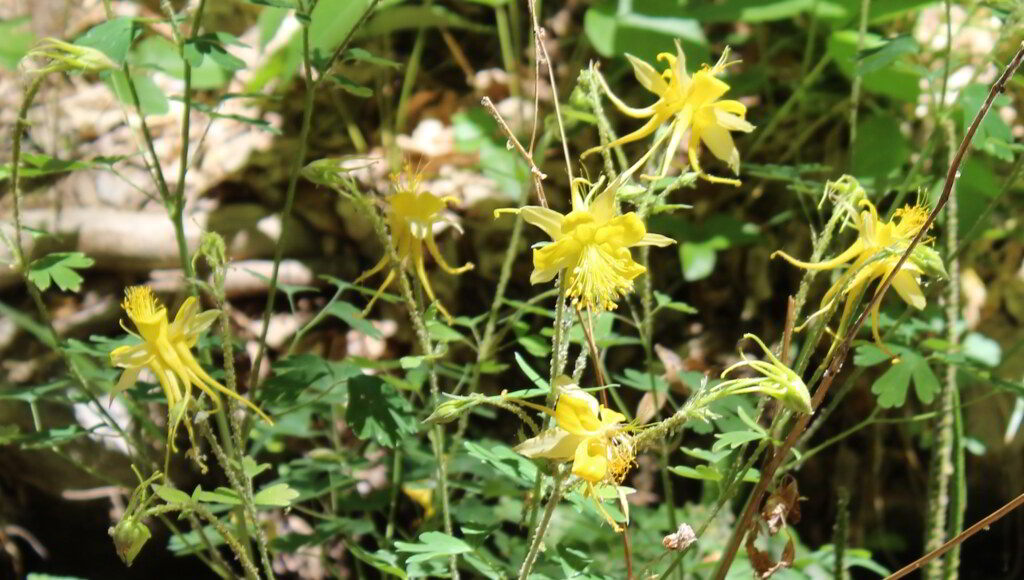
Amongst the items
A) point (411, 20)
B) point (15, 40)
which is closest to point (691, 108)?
point (411, 20)

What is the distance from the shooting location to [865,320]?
0.84 metres

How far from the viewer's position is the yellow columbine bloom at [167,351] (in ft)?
2.54

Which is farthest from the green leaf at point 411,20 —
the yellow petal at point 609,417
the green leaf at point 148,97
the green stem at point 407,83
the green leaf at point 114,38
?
the yellow petal at point 609,417

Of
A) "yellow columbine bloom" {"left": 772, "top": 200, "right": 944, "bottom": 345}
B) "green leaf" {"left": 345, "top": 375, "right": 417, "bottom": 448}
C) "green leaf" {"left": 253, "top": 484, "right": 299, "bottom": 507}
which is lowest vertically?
"green leaf" {"left": 345, "top": 375, "right": 417, "bottom": 448}

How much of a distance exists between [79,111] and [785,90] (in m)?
1.70

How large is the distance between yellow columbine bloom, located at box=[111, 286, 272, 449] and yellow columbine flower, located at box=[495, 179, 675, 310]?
0.28 metres

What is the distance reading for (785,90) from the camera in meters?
1.96

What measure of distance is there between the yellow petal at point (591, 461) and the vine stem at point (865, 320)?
15 centimetres

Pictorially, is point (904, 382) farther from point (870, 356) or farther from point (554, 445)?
point (554, 445)

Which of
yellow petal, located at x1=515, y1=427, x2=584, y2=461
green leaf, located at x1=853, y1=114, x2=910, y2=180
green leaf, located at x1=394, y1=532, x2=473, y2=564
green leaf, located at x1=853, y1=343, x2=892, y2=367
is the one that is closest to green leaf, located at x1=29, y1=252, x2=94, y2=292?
green leaf, located at x1=394, y1=532, x2=473, y2=564

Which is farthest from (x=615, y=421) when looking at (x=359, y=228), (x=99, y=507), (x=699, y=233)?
(x=99, y=507)

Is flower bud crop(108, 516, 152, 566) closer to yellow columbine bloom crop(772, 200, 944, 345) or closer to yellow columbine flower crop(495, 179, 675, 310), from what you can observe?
yellow columbine flower crop(495, 179, 675, 310)

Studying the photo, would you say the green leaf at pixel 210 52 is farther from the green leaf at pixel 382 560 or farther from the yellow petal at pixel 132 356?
the green leaf at pixel 382 560

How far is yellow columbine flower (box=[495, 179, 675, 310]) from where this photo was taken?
0.71 m
